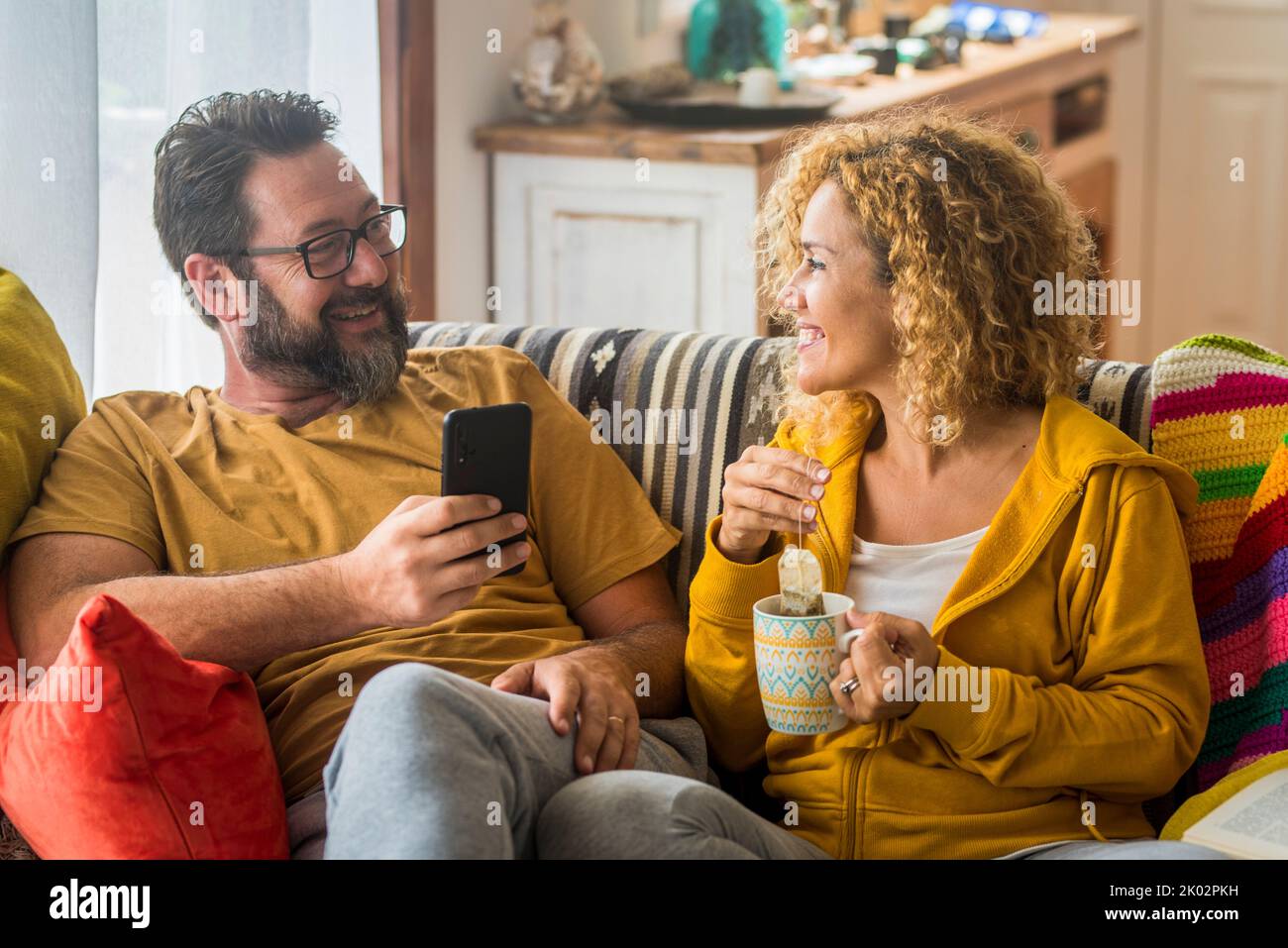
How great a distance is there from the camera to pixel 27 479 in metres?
1.59

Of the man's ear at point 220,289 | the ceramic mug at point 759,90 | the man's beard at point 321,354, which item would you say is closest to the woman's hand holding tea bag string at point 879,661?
the man's beard at point 321,354

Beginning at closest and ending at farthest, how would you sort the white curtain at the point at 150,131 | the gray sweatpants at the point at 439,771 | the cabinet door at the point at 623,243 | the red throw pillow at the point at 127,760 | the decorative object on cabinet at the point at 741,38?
the gray sweatpants at the point at 439,771, the red throw pillow at the point at 127,760, the white curtain at the point at 150,131, the cabinet door at the point at 623,243, the decorative object on cabinet at the point at 741,38

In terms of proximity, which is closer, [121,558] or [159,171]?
[121,558]

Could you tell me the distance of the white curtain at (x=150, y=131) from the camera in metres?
2.08

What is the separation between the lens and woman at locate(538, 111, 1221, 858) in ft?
4.44

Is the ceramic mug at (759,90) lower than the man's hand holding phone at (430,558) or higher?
higher

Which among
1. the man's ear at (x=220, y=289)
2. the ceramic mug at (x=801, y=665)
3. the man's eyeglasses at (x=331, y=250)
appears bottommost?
the ceramic mug at (x=801, y=665)

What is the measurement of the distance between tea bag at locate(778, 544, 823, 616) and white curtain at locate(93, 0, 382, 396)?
1.11m

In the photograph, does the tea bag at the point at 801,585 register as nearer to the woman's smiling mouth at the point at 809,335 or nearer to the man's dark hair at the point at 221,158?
the woman's smiling mouth at the point at 809,335

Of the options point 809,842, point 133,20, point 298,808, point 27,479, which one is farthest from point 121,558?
point 133,20

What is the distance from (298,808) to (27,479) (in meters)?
0.47

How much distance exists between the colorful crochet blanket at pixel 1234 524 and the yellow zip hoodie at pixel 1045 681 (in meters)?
0.09
